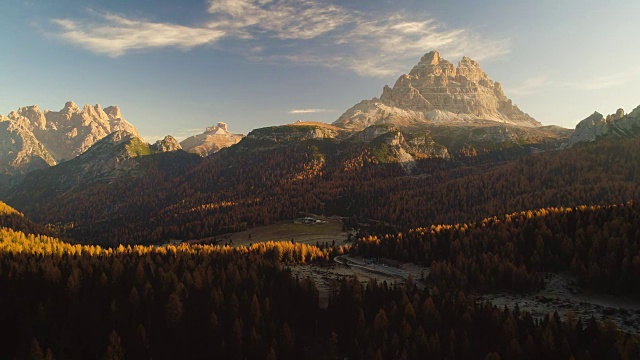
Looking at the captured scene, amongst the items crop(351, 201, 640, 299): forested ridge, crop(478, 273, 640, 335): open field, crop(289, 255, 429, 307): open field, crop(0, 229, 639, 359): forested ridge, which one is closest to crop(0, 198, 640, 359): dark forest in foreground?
crop(0, 229, 639, 359): forested ridge

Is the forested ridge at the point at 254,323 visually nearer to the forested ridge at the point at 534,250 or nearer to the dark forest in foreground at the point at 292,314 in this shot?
the dark forest in foreground at the point at 292,314

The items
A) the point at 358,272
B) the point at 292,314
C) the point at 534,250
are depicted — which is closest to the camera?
the point at 292,314

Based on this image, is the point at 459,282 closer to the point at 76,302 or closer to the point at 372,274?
the point at 372,274

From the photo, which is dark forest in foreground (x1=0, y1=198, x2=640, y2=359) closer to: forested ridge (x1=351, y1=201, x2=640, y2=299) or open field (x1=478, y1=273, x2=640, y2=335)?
forested ridge (x1=351, y1=201, x2=640, y2=299)

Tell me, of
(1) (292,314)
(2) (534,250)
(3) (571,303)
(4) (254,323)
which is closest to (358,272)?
(2) (534,250)

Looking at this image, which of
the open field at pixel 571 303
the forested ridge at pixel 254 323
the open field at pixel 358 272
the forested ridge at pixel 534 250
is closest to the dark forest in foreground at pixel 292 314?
the forested ridge at pixel 254 323

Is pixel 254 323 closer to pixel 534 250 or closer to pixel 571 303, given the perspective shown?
pixel 571 303

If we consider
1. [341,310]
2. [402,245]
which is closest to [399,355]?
[341,310]
